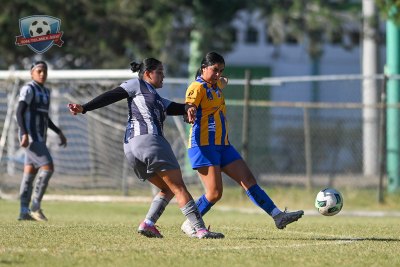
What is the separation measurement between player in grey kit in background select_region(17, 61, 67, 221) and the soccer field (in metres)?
1.87

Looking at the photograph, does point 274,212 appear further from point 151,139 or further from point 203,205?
point 151,139

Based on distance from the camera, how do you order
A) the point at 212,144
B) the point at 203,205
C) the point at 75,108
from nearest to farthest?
the point at 75,108 → the point at 212,144 → the point at 203,205

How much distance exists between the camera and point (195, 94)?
1096cm

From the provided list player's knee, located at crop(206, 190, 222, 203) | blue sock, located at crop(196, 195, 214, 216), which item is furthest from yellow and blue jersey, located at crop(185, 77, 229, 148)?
blue sock, located at crop(196, 195, 214, 216)

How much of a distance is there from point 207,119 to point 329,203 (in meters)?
1.75

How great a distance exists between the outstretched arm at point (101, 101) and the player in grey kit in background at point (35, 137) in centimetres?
407

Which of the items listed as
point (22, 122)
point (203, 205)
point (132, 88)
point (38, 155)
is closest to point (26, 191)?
point (38, 155)

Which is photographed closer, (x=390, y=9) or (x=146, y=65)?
(x=146, y=65)

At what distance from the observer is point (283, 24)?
105 feet

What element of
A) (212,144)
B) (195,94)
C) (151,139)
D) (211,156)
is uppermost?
(195,94)

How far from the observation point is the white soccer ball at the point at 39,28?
39.4 ft

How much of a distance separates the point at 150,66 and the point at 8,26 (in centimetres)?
1985

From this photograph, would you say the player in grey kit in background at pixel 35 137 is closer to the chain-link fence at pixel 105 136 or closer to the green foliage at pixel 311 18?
the chain-link fence at pixel 105 136

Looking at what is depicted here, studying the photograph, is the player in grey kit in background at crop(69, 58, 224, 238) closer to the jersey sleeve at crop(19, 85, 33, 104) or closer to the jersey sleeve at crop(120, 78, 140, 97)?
the jersey sleeve at crop(120, 78, 140, 97)
